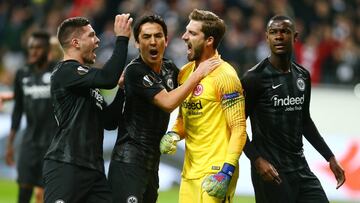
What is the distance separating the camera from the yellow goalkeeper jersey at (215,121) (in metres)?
7.43

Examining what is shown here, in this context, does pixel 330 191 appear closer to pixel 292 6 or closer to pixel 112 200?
pixel 292 6

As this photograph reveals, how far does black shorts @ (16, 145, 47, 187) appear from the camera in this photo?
11172mm

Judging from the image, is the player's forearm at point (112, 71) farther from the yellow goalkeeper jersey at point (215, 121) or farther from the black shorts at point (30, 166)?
the black shorts at point (30, 166)

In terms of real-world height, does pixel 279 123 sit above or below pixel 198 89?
below

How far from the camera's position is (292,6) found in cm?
1884

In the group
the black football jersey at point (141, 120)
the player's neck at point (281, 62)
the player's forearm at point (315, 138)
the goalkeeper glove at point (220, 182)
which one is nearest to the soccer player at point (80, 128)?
the black football jersey at point (141, 120)

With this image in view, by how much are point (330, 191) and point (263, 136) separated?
22.4 ft

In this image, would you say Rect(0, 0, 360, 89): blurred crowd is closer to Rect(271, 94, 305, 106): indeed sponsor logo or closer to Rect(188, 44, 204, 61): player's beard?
Rect(271, 94, 305, 106): indeed sponsor logo

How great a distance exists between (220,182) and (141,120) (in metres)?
1.01

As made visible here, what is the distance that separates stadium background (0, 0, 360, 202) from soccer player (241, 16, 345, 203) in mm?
6655

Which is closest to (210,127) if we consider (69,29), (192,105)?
(192,105)

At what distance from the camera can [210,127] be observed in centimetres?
753

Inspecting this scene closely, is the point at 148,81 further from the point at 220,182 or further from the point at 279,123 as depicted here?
the point at 279,123

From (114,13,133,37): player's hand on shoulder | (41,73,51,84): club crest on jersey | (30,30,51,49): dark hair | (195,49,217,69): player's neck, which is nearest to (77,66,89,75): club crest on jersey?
(114,13,133,37): player's hand on shoulder
